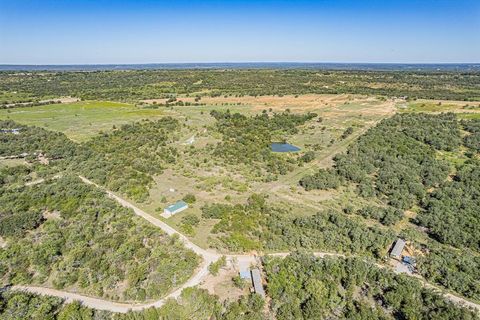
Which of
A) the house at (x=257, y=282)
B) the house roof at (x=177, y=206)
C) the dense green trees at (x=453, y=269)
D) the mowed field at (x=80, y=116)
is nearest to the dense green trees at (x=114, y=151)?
the house roof at (x=177, y=206)

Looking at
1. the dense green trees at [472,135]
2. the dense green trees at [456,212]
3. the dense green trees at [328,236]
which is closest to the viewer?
the dense green trees at [328,236]

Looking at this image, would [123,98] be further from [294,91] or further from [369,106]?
[369,106]

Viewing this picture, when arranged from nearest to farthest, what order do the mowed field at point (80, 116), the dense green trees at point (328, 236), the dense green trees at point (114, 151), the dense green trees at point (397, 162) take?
the dense green trees at point (328, 236) < the dense green trees at point (397, 162) < the dense green trees at point (114, 151) < the mowed field at point (80, 116)

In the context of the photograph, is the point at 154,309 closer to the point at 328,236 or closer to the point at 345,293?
the point at 345,293

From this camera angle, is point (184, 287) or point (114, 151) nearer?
point (184, 287)

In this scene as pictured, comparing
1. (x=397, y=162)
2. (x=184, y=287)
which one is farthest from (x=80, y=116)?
(x=397, y=162)

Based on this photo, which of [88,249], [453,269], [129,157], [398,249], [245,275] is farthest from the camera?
[129,157]

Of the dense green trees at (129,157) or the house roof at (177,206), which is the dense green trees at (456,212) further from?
the dense green trees at (129,157)
